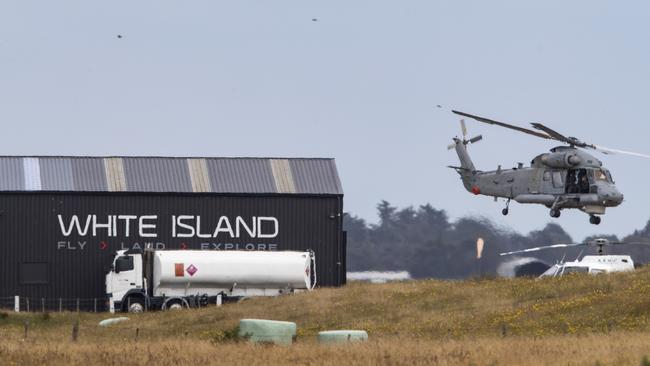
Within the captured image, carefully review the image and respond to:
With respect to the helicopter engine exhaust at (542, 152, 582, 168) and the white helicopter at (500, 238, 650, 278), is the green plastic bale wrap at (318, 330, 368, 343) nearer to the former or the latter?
the helicopter engine exhaust at (542, 152, 582, 168)

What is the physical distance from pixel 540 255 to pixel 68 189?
108 feet

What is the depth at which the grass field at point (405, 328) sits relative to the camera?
34.4 meters

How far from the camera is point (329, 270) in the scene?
6906 centimetres

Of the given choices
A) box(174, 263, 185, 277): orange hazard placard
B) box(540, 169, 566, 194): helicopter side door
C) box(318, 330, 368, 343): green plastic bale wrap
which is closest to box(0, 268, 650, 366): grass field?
box(318, 330, 368, 343): green plastic bale wrap

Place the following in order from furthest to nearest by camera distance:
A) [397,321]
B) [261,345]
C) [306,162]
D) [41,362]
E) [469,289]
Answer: [306,162]
[469,289]
[397,321]
[261,345]
[41,362]

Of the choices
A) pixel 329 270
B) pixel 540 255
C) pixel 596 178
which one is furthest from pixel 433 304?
pixel 540 255

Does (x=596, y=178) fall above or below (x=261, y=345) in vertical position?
above

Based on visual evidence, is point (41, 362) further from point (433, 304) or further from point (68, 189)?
point (68, 189)

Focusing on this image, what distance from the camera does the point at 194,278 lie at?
63.2 meters

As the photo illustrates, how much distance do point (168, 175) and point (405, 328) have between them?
23910 mm

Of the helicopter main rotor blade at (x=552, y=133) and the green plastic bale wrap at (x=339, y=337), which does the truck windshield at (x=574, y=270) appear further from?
the green plastic bale wrap at (x=339, y=337)

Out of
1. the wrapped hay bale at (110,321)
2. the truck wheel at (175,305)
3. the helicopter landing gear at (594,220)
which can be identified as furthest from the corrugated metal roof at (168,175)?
the helicopter landing gear at (594,220)

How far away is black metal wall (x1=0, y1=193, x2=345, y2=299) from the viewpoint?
67.2 m

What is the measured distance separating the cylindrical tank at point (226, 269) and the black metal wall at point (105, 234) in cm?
445
